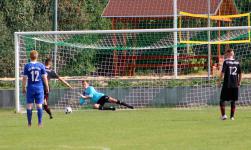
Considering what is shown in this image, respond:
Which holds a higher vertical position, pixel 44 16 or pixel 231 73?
pixel 44 16

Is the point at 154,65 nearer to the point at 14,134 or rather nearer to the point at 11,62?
the point at 11,62

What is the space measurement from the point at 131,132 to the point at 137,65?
12.7m

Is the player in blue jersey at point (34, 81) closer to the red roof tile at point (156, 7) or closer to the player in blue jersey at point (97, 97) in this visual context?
the player in blue jersey at point (97, 97)

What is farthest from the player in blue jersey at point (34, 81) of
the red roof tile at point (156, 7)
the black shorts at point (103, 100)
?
the red roof tile at point (156, 7)

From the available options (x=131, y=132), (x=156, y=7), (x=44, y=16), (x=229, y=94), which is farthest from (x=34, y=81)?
(x=44, y=16)

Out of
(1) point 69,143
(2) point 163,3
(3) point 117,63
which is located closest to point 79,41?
(3) point 117,63

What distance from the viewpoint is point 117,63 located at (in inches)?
1106

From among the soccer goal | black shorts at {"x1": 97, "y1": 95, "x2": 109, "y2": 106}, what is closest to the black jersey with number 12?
the soccer goal

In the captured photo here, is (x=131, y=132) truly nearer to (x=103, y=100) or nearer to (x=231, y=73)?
(x=231, y=73)

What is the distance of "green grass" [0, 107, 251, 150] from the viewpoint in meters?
13.3

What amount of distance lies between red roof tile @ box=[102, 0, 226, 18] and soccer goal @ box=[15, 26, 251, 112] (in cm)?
122

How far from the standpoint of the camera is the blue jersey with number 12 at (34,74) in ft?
58.0

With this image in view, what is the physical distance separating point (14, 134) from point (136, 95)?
10.3 metres

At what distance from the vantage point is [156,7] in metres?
31.8
